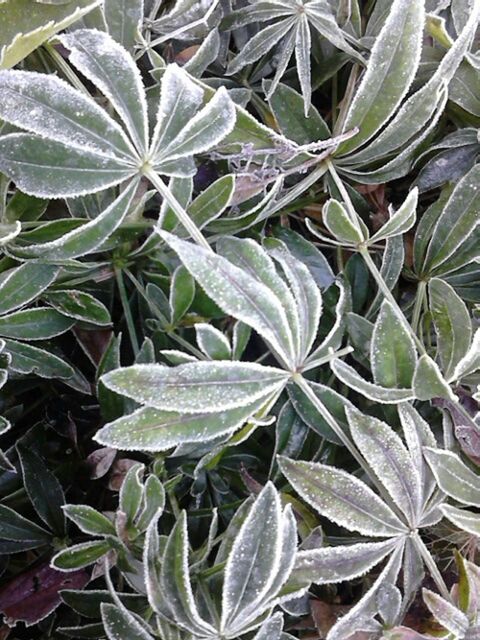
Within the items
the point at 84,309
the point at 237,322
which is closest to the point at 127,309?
the point at 84,309

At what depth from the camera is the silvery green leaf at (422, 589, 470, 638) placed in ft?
2.16

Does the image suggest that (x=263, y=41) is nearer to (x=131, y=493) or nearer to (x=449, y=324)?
(x=449, y=324)

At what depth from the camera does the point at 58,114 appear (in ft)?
2.06

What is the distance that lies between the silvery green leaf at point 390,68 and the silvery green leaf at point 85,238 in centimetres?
27

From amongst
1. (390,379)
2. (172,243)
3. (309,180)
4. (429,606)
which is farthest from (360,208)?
(429,606)

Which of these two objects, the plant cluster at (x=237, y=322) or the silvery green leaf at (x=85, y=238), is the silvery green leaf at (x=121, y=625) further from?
the silvery green leaf at (x=85, y=238)

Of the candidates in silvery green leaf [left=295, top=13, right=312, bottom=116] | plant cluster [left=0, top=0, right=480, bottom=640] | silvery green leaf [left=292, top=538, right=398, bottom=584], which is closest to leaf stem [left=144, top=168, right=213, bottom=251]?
plant cluster [left=0, top=0, right=480, bottom=640]

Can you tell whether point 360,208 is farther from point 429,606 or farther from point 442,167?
point 429,606

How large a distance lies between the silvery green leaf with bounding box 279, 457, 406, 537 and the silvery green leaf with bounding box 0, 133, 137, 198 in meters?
0.33

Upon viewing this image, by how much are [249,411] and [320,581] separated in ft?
0.61

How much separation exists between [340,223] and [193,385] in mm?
243

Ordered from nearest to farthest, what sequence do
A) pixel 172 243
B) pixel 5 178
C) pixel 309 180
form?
pixel 172 243, pixel 5 178, pixel 309 180

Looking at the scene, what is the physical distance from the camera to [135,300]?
0.84 metres

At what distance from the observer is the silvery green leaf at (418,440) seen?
708 mm
